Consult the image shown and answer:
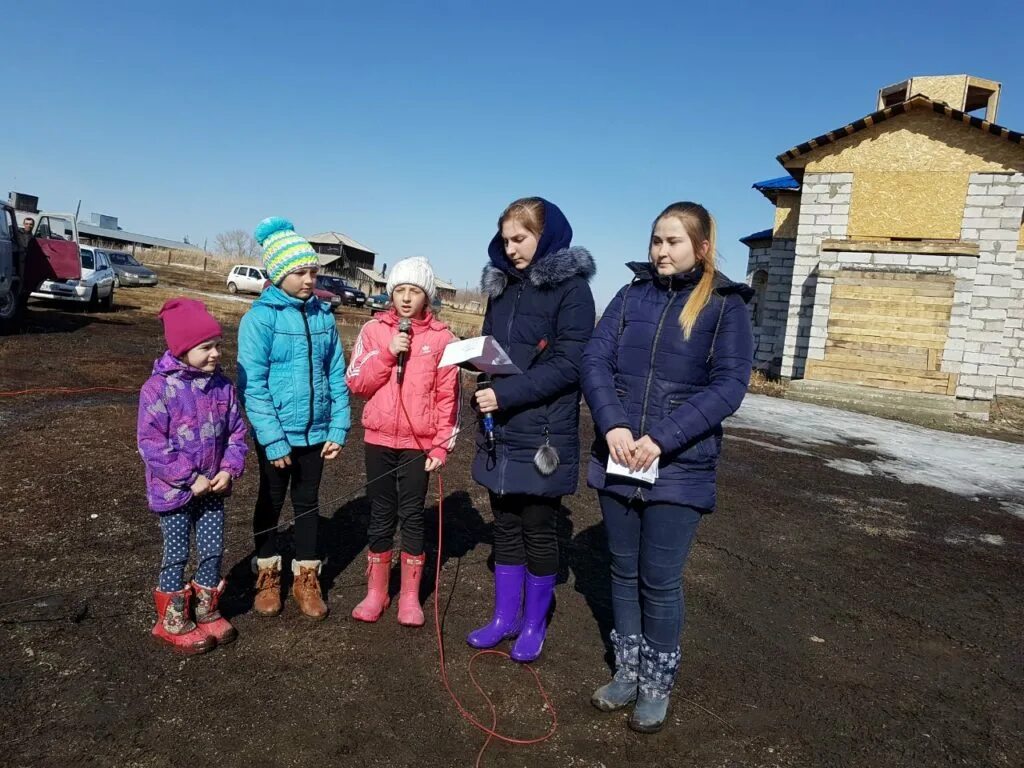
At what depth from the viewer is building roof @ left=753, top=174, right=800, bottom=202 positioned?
18681 mm

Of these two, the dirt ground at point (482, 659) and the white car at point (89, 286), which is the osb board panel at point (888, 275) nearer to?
the dirt ground at point (482, 659)

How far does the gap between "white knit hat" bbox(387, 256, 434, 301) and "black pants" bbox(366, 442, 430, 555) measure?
807 millimetres

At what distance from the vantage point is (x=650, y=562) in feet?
8.78

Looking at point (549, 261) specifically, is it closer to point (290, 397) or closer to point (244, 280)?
point (290, 397)

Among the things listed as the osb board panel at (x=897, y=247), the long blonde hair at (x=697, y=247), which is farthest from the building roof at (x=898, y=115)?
the long blonde hair at (x=697, y=247)

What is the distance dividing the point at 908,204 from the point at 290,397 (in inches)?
615

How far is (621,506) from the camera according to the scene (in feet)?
8.99

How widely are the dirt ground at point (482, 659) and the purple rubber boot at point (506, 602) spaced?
0.56 feet

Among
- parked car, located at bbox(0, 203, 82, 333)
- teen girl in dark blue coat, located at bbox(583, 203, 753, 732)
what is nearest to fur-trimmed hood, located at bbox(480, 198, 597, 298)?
teen girl in dark blue coat, located at bbox(583, 203, 753, 732)

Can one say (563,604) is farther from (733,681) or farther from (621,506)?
(621,506)

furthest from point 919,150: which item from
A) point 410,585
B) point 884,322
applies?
point 410,585

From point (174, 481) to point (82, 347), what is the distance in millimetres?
10882

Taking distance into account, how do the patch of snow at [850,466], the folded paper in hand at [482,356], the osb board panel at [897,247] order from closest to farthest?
1. the folded paper in hand at [482,356]
2. the patch of snow at [850,466]
3. the osb board panel at [897,247]

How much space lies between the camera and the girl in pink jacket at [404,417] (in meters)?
3.32
